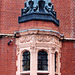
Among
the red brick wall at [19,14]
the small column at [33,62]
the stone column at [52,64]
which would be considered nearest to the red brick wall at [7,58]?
the red brick wall at [19,14]

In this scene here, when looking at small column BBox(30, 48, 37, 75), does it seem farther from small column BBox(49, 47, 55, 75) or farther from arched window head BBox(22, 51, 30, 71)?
small column BBox(49, 47, 55, 75)

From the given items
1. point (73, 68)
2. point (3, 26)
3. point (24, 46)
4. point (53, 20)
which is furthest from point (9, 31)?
point (73, 68)

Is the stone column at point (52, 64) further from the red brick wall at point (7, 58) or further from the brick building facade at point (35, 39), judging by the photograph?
the red brick wall at point (7, 58)

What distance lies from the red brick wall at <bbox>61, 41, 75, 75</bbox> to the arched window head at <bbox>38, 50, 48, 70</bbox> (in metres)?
1.63

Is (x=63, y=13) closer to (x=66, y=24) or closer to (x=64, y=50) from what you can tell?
(x=66, y=24)

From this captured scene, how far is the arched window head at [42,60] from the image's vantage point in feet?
70.5

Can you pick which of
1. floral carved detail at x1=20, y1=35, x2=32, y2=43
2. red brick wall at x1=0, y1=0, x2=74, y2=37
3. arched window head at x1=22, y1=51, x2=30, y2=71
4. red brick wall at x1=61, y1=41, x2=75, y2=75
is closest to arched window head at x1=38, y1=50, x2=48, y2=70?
arched window head at x1=22, y1=51, x2=30, y2=71

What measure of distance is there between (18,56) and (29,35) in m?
1.72

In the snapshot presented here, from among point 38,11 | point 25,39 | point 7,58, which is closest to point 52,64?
point 25,39

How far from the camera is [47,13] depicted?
861 inches

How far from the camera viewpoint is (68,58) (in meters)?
22.8

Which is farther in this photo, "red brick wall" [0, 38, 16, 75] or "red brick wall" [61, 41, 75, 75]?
"red brick wall" [61, 41, 75, 75]

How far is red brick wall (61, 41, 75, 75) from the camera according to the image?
22.6m

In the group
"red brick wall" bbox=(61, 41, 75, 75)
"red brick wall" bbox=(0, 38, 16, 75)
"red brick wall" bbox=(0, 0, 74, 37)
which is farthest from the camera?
"red brick wall" bbox=(0, 0, 74, 37)
